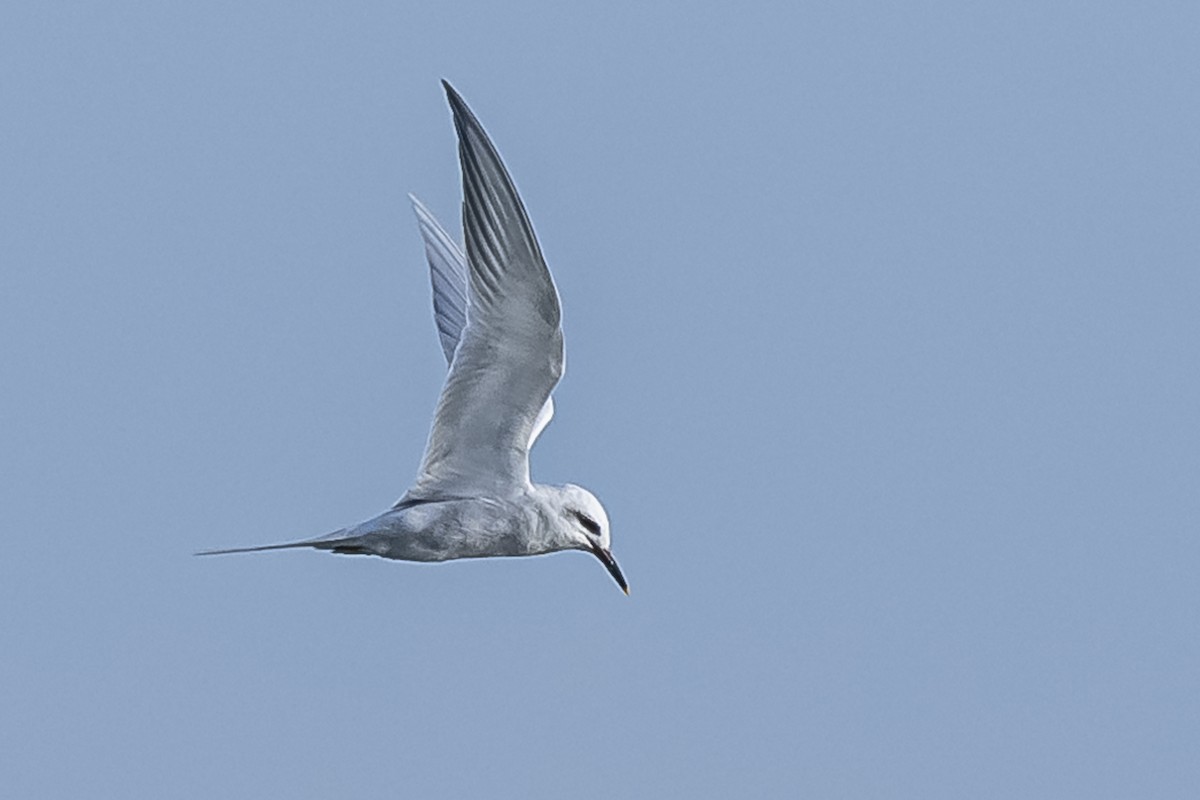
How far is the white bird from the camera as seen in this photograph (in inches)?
603

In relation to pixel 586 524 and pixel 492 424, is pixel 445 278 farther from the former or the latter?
pixel 586 524

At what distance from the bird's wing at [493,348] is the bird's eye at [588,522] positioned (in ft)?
1.51

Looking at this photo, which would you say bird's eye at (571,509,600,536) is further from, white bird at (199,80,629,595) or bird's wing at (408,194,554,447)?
bird's wing at (408,194,554,447)

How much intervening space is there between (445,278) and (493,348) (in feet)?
12.1

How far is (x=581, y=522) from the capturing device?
54.3 ft

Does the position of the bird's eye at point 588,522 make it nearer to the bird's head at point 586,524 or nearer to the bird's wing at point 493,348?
the bird's head at point 586,524

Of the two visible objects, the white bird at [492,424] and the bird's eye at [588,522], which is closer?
the white bird at [492,424]

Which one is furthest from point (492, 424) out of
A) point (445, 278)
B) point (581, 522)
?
point (445, 278)

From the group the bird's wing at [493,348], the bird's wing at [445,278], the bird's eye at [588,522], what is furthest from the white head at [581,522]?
the bird's wing at [445,278]

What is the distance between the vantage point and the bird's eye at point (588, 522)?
1648 centimetres

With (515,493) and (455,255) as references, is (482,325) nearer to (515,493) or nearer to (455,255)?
(515,493)

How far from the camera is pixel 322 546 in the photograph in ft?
52.0

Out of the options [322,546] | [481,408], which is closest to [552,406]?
[481,408]

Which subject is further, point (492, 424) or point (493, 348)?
point (492, 424)
